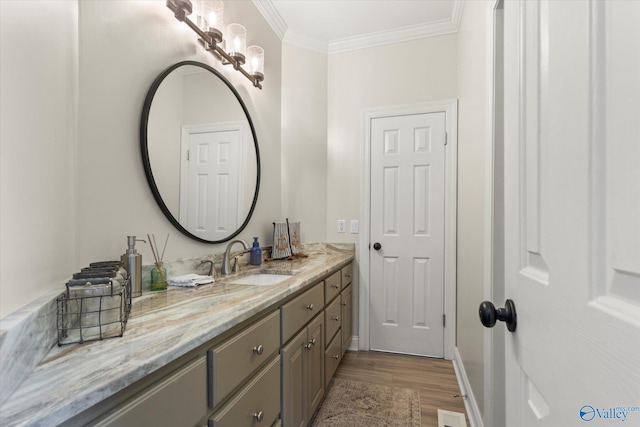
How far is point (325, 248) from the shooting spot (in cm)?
285

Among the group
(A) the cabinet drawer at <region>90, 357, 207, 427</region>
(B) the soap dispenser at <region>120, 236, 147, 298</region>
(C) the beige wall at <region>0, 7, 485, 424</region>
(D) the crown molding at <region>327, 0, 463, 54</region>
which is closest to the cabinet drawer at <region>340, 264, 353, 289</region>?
(C) the beige wall at <region>0, 7, 485, 424</region>

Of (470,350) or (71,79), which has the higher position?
(71,79)

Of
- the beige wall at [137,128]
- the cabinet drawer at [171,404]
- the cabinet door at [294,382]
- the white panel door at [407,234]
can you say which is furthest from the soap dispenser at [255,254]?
the cabinet drawer at [171,404]

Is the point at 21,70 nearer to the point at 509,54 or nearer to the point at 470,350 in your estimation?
the point at 509,54

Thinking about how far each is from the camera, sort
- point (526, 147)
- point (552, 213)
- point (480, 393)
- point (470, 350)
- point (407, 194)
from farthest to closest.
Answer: point (407, 194) → point (470, 350) → point (480, 393) → point (526, 147) → point (552, 213)

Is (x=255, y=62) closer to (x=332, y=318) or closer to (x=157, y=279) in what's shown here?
(x=157, y=279)

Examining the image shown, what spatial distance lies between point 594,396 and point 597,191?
10.4 inches

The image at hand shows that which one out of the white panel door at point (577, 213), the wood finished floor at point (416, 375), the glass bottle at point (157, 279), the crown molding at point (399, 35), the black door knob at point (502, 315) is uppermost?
the crown molding at point (399, 35)

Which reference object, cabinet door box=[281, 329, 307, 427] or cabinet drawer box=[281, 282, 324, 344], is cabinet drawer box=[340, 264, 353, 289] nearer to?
cabinet drawer box=[281, 282, 324, 344]

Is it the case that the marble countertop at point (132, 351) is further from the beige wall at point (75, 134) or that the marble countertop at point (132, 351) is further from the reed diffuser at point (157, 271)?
the beige wall at point (75, 134)

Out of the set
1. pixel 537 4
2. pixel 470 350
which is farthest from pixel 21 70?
pixel 470 350

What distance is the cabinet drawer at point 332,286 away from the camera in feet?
6.53

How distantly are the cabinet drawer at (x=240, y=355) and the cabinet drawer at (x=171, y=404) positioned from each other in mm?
35

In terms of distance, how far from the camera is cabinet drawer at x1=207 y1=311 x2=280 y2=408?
0.89 metres
